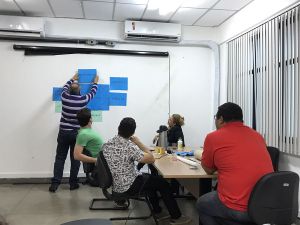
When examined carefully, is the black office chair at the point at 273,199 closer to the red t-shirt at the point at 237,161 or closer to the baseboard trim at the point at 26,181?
the red t-shirt at the point at 237,161

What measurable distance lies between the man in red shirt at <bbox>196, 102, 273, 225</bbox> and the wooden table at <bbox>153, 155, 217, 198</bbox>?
0.22 metres

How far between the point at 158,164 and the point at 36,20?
3209mm

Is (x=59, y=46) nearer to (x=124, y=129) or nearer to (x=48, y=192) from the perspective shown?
(x=48, y=192)

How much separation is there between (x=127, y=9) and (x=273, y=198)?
11.3ft

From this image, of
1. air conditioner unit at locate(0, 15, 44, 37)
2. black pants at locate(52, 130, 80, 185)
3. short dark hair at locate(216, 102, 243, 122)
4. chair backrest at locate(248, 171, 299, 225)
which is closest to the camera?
chair backrest at locate(248, 171, 299, 225)

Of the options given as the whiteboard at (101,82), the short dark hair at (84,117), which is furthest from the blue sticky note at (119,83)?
the short dark hair at (84,117)

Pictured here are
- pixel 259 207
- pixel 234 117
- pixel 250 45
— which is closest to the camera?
pixel 259 207

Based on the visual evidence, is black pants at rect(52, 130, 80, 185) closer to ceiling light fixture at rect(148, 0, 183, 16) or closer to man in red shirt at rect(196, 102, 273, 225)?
ceiling light fixture at rect(148, 0, 183, 16)

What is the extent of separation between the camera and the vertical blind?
3133 mm

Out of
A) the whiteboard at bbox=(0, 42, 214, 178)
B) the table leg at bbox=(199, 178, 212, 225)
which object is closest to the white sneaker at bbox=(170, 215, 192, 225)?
the table leg at bbox=(199, 178, 212, 225)

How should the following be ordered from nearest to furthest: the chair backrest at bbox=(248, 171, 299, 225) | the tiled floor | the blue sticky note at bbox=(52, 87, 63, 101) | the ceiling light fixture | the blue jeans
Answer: the chair backrest at bbox=(248, 171, 299, 225) < the blue jeans < the tiled floor < the ceiling light fixture < the blue sticky note at bbox=(52, 87, 63, 101)

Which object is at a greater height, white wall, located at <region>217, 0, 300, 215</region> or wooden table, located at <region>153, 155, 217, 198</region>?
white wall, located at <region>217, 0, 300, 215</region>

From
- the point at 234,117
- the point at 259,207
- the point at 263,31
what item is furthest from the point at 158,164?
the point at 263,31

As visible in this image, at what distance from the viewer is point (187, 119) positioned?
5.29m
